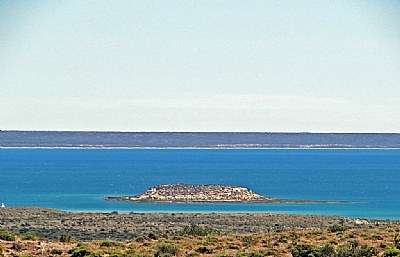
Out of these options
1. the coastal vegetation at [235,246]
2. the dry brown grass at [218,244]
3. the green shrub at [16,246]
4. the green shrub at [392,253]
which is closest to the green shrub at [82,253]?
the coastal vegetation at [235,246]

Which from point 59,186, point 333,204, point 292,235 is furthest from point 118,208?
point 292,235

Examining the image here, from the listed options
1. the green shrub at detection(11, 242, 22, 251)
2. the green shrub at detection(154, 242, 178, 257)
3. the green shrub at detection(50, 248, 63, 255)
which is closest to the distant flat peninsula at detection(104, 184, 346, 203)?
the green shrub at detection(11, 242, 22, 251)

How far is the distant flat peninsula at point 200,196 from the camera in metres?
83.9

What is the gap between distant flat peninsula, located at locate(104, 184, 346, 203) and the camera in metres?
83.9

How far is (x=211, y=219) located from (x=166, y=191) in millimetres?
32734

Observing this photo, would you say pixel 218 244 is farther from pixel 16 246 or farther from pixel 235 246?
pixel 16 246

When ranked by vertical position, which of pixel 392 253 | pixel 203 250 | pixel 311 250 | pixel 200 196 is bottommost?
pixel 200 196

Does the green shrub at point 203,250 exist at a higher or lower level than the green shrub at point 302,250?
lower

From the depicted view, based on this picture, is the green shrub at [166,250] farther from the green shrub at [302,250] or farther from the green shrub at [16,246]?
the green shrub at [16,246]

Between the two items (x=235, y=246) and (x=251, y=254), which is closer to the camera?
(x=251, y=254)

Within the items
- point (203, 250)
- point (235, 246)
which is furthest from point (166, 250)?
point (235, 246)

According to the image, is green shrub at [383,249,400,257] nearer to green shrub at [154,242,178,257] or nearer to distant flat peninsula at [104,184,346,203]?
green shrub at [154,242,178,257]

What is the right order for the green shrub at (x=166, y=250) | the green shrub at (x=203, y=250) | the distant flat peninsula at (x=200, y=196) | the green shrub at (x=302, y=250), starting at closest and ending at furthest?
the green shrub at (x=302, y=250)
the green shrub at (x=166, y=250)
the green shrub at (x=203, y=250)
the distant flat peninsula at (x=200, y=196)

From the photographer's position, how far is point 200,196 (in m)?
A: 86.3
